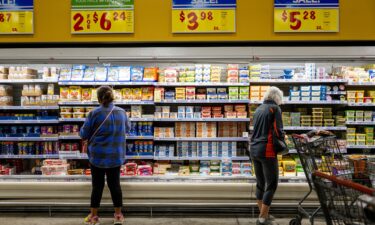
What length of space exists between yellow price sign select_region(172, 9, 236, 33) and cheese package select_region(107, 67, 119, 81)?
1.06m

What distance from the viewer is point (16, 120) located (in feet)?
20.4

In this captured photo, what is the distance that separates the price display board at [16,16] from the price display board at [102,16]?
2.08 ft

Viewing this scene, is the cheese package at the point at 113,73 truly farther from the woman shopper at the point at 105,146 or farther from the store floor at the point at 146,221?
the store floor at the point at 146,221

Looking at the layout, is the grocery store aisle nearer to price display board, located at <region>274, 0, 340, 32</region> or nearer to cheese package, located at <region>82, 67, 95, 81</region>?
cheese package, located at <region>82, 67, 95, 81</region>

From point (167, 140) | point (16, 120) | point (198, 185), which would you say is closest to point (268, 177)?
point (198, 185)

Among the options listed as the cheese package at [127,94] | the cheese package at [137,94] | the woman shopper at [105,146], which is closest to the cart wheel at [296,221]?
the woman shopper at [105,146]

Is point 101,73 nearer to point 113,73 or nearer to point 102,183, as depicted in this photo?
point 113,73

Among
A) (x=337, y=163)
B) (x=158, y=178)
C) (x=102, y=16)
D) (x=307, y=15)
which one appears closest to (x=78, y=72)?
(x=102, y=16)

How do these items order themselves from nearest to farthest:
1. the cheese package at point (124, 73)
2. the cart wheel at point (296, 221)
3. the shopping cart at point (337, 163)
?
the shopping cart at point (337, 163) → the cart wheel at point (296, 221) → the cheese package at point (124, 73)

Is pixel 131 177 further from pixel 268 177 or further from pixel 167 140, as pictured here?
pixel 268 177

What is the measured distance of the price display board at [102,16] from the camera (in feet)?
19.3

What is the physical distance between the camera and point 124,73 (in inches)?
241

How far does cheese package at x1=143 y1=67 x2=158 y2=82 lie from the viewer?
239 inches

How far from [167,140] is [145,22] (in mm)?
1792
